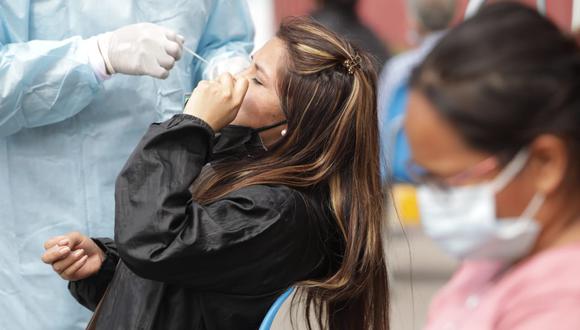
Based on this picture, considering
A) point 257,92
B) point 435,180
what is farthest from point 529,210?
point 257,92

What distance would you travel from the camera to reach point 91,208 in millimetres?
2221

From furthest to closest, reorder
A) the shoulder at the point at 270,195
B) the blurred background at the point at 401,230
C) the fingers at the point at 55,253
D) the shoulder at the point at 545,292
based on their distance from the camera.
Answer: the blurred background at the point at 401,230, the fingers at the point at 55,253, the shoulder at the point at 270,195, the shoulder at the point at 545,292

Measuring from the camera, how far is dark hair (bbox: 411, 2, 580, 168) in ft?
3.99

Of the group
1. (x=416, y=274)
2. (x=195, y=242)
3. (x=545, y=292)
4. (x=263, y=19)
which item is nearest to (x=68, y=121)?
(x=195, y=242)

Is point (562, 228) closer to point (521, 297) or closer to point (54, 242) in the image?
point (521, 297)

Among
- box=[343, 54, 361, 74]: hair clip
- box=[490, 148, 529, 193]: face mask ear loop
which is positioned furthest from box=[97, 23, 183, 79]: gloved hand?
box=[490, 148, 529, 193]: face mask ear loop

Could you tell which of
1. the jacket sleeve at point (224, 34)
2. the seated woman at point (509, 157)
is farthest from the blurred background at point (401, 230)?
the seated woman at point (509, 157)

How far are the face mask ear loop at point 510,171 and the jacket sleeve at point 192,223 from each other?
71 cm

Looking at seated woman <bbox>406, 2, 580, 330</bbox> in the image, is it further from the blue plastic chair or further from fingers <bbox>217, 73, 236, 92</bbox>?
fingers <bbox>217, 73, 236, 92</bbox>

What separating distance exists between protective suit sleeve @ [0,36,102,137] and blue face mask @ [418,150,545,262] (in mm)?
1015

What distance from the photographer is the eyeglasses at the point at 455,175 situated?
1241 millimetres

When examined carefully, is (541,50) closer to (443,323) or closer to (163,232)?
(443,323)

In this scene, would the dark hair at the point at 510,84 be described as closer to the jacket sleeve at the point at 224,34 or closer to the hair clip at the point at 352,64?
the hair clip at the point at 352,64

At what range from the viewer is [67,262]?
80.3 inches
